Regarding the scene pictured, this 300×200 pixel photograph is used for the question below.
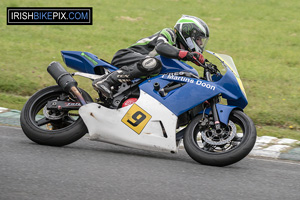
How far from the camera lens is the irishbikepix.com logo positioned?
14.6 m

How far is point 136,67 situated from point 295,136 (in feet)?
9.42

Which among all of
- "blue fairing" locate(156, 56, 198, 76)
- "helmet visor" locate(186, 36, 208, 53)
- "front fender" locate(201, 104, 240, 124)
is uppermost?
"helmet visor" locate(186, 36, 208, 53)

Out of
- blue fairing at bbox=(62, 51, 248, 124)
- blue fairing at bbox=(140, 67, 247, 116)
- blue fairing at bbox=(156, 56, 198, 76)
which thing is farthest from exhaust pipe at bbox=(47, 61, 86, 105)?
blue fairing at bbox=(156, 56, 198, 76)

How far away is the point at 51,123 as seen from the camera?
20.5 ft

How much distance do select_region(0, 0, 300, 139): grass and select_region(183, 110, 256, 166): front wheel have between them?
2127 mm

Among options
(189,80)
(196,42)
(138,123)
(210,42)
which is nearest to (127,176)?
(138,123)

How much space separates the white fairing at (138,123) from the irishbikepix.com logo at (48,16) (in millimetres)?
8964

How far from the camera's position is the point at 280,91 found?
975 centimetres

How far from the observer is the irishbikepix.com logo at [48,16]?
48.1ft

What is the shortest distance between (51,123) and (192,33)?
6.49 feet

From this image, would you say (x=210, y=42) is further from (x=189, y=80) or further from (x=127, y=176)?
(x=127, y=176)

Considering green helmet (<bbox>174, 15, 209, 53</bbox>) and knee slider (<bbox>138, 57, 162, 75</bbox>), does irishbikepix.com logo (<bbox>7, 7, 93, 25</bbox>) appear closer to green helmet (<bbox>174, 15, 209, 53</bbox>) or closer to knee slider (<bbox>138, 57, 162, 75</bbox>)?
green helmet (<bbox>174, 15, 209, 53</bbox>)

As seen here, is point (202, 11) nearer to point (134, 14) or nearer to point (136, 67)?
point (134, 14)


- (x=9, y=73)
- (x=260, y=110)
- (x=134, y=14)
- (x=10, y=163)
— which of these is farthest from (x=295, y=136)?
(x=134, y=14)
